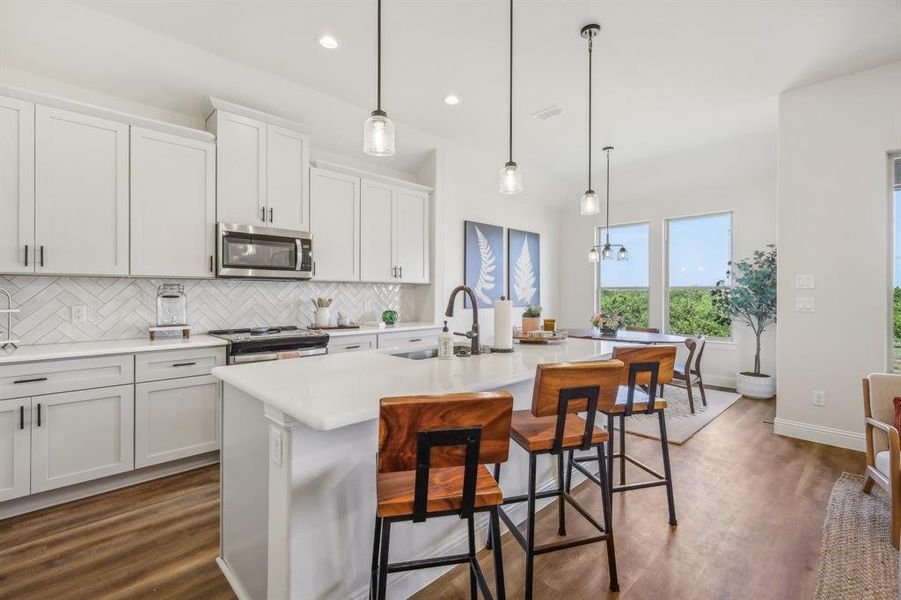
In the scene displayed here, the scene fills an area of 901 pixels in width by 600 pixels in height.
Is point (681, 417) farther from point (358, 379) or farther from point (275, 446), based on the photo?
point (275, 446)

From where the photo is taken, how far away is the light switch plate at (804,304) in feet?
11.8

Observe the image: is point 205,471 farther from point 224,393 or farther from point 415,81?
point 415,81

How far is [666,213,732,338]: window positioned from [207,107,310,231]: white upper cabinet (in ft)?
17.2

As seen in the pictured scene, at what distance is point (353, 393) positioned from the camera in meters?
1.46

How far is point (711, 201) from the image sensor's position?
5.73m

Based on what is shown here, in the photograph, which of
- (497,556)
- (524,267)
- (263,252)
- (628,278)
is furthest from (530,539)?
(628,278)

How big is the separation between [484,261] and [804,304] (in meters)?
3.52

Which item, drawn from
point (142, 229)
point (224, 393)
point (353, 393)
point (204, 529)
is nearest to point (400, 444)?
point (353, 393)

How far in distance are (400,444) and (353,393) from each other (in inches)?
14.2

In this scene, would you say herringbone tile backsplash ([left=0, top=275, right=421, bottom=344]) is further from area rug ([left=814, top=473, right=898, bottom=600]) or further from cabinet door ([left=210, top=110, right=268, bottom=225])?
area rug ([left=814, top=473, right=898, bottom=600])

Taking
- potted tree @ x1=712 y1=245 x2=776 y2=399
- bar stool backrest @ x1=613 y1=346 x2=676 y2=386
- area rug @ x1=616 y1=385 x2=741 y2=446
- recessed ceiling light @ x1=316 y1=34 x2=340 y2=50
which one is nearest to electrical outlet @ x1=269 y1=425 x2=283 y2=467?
bar stool backrest @ x1=613 y1=346 x2=676 y2=386

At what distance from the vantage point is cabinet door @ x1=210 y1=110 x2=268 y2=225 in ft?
10.8

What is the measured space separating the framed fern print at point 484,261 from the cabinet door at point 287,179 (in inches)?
94.5

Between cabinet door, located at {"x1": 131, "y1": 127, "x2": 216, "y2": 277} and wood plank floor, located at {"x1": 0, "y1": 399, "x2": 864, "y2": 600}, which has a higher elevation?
cabinet door, located at {"x1": 131, "y1": 127, "x2": 216, "y2": 277}
